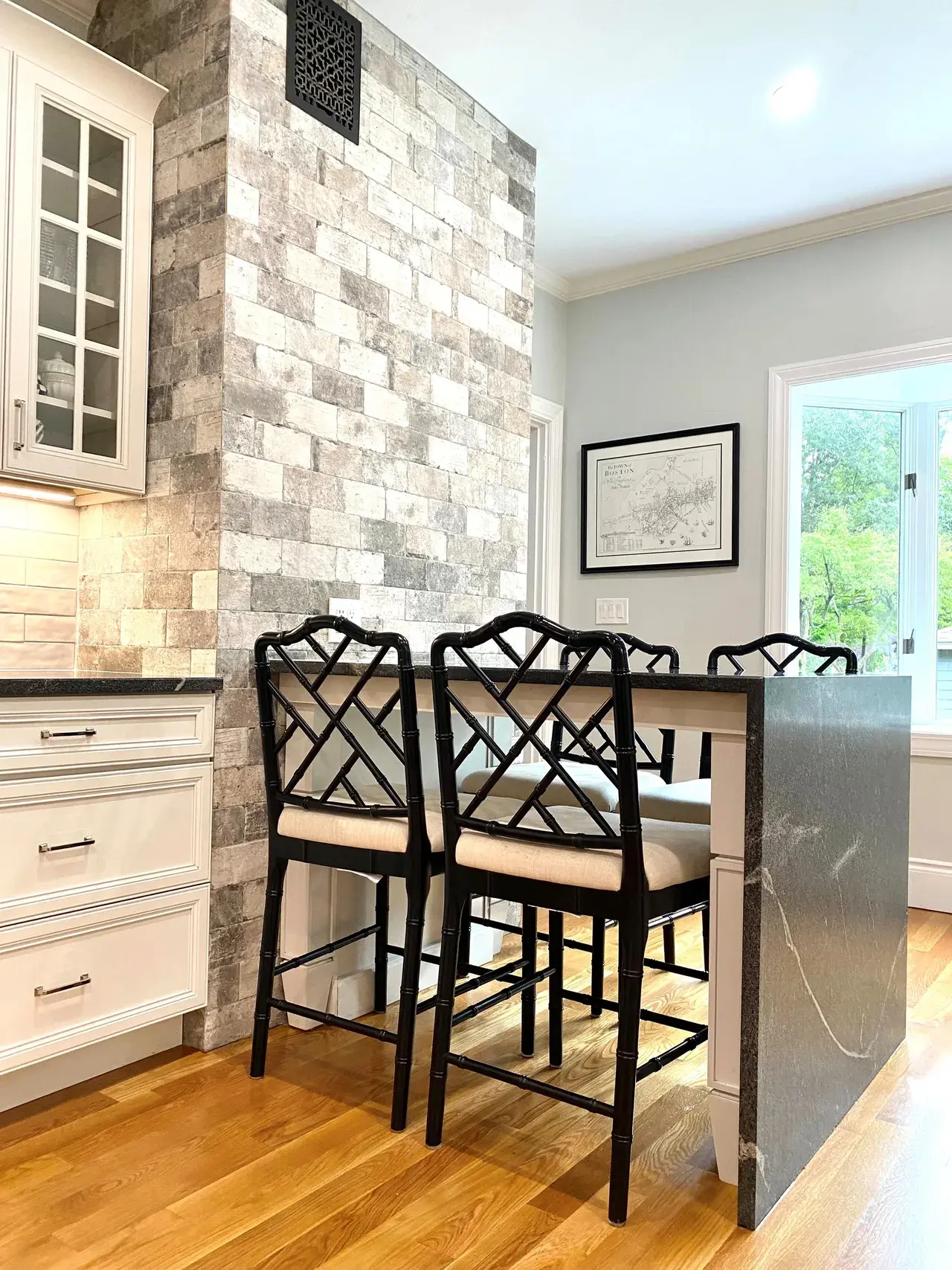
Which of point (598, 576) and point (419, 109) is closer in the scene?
point (419, 109)

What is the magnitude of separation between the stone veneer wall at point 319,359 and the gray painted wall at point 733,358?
52.9 inches

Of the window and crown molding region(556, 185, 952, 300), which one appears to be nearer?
crown molding region(556, 185, 952, 300)

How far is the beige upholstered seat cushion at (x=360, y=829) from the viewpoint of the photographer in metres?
2.06

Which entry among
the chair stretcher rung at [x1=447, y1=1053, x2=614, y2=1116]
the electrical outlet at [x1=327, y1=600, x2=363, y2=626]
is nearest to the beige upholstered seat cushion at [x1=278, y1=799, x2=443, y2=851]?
the chair stretcher rung at [x1=447, y1=1053, x2=614, y2=1116]

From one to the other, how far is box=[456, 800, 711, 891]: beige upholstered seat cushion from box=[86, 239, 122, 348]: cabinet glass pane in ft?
5.03

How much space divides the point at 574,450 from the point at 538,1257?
3.78 m

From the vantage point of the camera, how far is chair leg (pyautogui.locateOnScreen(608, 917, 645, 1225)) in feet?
5.44

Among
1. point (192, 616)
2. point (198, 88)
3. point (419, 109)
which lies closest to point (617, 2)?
point (419, 109)

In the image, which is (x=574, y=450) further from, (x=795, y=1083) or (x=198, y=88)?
(x=795, y=1083)

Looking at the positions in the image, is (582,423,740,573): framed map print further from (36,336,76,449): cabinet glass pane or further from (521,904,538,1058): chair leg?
→ (36,336,76,449): cabinet glass pane

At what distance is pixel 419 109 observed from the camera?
9.95ft

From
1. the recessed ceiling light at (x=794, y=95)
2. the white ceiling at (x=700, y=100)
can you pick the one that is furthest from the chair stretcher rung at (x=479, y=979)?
the recessed ceiling light at (x=794, y=95)

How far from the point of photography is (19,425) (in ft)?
7.46

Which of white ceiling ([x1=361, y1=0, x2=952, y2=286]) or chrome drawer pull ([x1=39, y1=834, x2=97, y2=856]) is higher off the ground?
white ceiling ([x1=361, y1=0, x2=952, y2=286])
